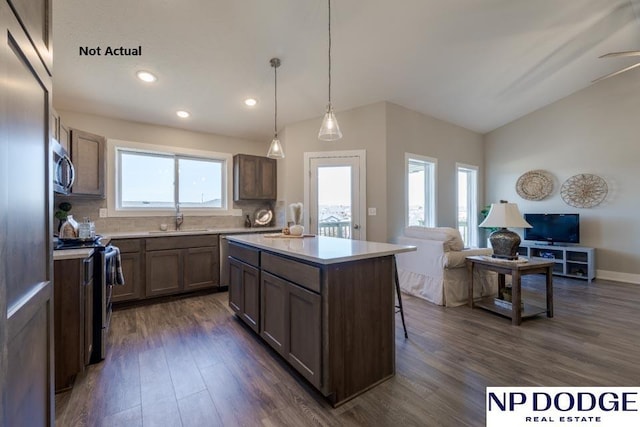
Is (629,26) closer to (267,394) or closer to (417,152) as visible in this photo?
(417,152)

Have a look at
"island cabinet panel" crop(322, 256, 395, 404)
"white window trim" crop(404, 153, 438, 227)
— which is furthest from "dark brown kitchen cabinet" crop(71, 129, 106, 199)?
"white window trim" crop(404, 153, 438, 227)

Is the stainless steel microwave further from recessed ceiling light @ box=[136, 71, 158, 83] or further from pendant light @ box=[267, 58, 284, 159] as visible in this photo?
pendant light @ box=[267, 58, 284, 159]

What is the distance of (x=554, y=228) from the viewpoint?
4.93m

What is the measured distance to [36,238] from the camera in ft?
3.04

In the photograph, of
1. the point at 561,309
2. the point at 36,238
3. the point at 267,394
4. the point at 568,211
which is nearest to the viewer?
the point at 36,238

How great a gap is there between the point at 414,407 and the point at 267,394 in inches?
35.7

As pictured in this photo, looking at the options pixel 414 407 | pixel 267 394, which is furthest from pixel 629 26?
pixel 267 394

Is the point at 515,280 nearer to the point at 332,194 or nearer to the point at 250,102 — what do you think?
the point at 332,194

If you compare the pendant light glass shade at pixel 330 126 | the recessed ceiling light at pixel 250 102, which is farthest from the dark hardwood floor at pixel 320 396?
the recessed ceiling light at pixel 250 102

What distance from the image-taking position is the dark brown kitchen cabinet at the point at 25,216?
692 millimetres

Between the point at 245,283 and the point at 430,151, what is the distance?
395 centimetres

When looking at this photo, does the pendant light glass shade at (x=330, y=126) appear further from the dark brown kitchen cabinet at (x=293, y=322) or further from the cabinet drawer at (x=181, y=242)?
the cabinet drawer at (x=181, y=242)

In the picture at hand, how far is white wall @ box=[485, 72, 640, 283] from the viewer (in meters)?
4.38

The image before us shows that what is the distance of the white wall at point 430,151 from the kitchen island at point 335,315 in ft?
7.89
